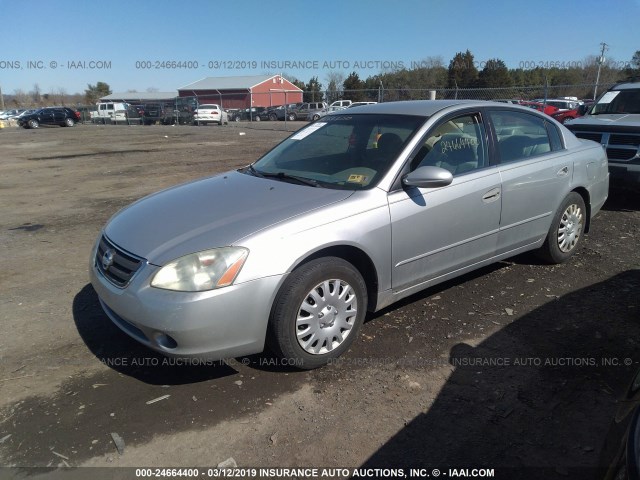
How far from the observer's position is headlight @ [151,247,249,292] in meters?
2.65

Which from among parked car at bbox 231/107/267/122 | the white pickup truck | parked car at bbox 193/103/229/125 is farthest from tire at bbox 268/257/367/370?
parked car at bbox 231/107/267/122

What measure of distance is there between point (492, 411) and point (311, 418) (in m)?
1.04

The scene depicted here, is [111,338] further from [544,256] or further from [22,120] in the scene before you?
[22,120]

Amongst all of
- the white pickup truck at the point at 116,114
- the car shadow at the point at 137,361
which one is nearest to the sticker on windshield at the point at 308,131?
the car shadow at the point at 137,361

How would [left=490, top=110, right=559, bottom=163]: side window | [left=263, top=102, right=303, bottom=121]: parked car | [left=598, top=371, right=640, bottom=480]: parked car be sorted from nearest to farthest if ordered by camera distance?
[left=598, top=371, right=640, bottom=480]: parked car
[left=490, top=110, right=559, bottom=163]: side window
[left=263, top=102, right=303, bottom=121]: parked car

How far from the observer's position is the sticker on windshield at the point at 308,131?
171 inches

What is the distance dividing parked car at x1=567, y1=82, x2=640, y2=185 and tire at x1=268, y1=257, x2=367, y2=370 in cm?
554

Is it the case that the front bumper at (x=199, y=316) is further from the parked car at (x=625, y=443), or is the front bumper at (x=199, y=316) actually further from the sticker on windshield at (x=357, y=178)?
the parked car at (x=625, y=443)

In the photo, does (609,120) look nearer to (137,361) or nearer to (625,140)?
(625,140)

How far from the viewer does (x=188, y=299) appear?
260 centimetres

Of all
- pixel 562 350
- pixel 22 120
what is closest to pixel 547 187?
pixel 562 350

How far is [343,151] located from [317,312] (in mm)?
1525

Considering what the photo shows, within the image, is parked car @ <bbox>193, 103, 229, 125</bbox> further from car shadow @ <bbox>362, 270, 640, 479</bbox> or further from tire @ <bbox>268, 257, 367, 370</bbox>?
car shadow @ <bbox>362, 270, 640, 479</bbox>

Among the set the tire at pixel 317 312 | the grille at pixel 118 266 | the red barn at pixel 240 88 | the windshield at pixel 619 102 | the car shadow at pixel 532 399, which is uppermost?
the red barn at pixel 240 88
